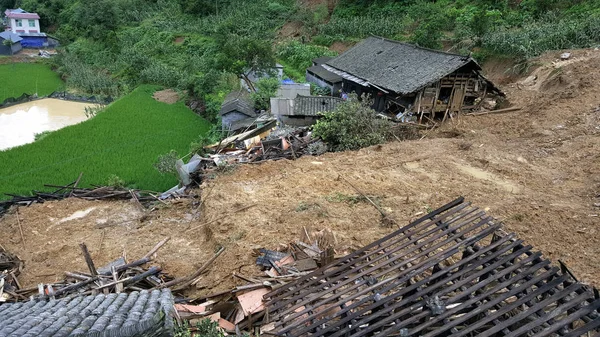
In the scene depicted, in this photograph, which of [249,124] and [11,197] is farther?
[249,124]

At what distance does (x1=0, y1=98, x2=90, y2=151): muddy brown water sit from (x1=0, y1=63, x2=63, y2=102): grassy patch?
8.10 feet

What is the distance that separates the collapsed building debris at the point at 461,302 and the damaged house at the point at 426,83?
44.2 ft

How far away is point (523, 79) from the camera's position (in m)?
20.2

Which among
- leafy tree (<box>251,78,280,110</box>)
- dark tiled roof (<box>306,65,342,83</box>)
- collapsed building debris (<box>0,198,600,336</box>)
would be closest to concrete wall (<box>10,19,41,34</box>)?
dark tiled roof (<box>306,65,342,83</box>)

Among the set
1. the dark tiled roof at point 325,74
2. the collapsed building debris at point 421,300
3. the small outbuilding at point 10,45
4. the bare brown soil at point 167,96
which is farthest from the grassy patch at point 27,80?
the collapsed building debris at point 421,300

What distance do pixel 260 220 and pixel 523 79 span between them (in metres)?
15.8

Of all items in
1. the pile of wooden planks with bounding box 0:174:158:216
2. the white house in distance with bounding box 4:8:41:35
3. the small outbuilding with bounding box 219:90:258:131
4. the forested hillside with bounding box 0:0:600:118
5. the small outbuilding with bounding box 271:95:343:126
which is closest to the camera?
the pile of wooden planks with bounding box 0:174:158:216

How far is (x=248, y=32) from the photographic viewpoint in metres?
40.1

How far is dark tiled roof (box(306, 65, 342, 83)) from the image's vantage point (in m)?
25.7

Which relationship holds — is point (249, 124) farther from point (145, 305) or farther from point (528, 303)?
point (528, 303)

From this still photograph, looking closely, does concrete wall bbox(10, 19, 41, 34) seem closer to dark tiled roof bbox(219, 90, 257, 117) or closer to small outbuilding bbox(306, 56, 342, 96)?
small outbuilding bbox(306, 56, 342, 96)

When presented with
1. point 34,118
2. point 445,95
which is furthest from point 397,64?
point 34,118

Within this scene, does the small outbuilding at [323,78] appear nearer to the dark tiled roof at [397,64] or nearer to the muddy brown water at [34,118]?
the dark tiled roof at [397,64]

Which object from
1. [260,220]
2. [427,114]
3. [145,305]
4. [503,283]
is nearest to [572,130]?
[427,114]
